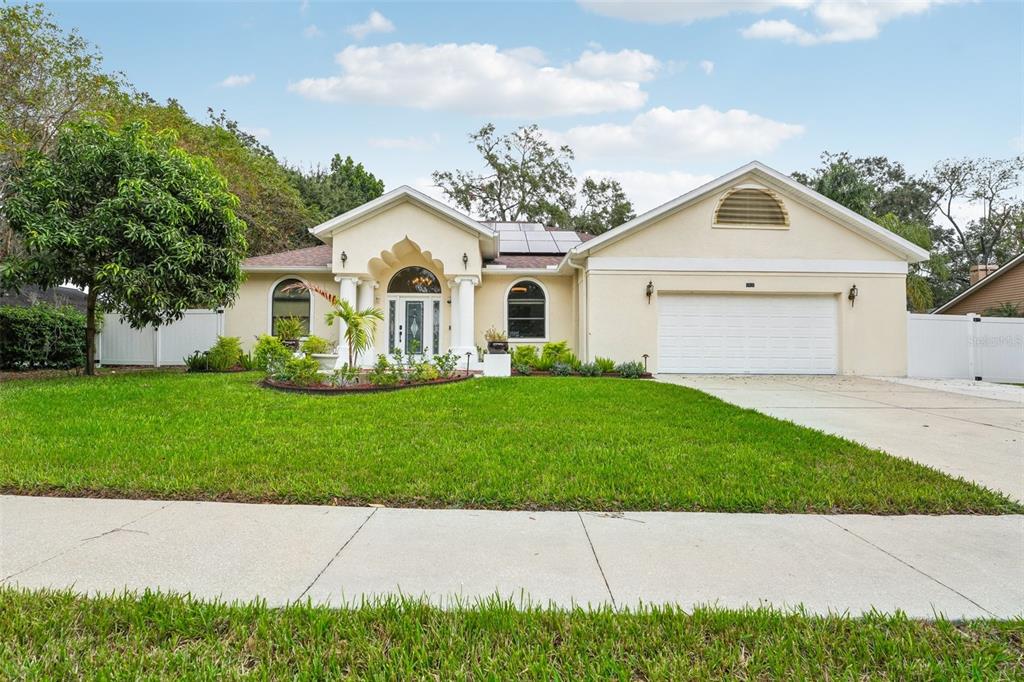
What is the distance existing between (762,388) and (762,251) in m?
4.58

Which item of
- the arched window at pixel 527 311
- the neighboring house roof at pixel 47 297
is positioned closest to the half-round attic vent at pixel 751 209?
the arched window at pixel 527 311

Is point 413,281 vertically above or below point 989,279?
below

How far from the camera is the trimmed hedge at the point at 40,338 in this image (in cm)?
1164

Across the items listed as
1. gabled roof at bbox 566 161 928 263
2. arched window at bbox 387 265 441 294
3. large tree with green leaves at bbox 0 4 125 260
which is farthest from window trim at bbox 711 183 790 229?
large tree with green leaves at bbox 0 4 125 260

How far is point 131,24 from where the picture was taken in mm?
A: 12273

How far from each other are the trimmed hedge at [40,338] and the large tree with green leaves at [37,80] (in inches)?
117

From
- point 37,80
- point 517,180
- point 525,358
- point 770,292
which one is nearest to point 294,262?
point 525,358

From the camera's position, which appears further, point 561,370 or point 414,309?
point 414,309

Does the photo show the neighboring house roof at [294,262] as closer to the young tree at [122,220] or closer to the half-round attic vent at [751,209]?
the young tree at [122,220]

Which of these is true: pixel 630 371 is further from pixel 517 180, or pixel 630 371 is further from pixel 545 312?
pixel 517 180

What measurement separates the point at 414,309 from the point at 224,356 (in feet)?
16.9

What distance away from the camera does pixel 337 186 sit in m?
29.8

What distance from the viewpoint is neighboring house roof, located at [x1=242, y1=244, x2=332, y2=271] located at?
14.1 meters

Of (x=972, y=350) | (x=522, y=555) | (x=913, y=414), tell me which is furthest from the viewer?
(x=972, y=350)
